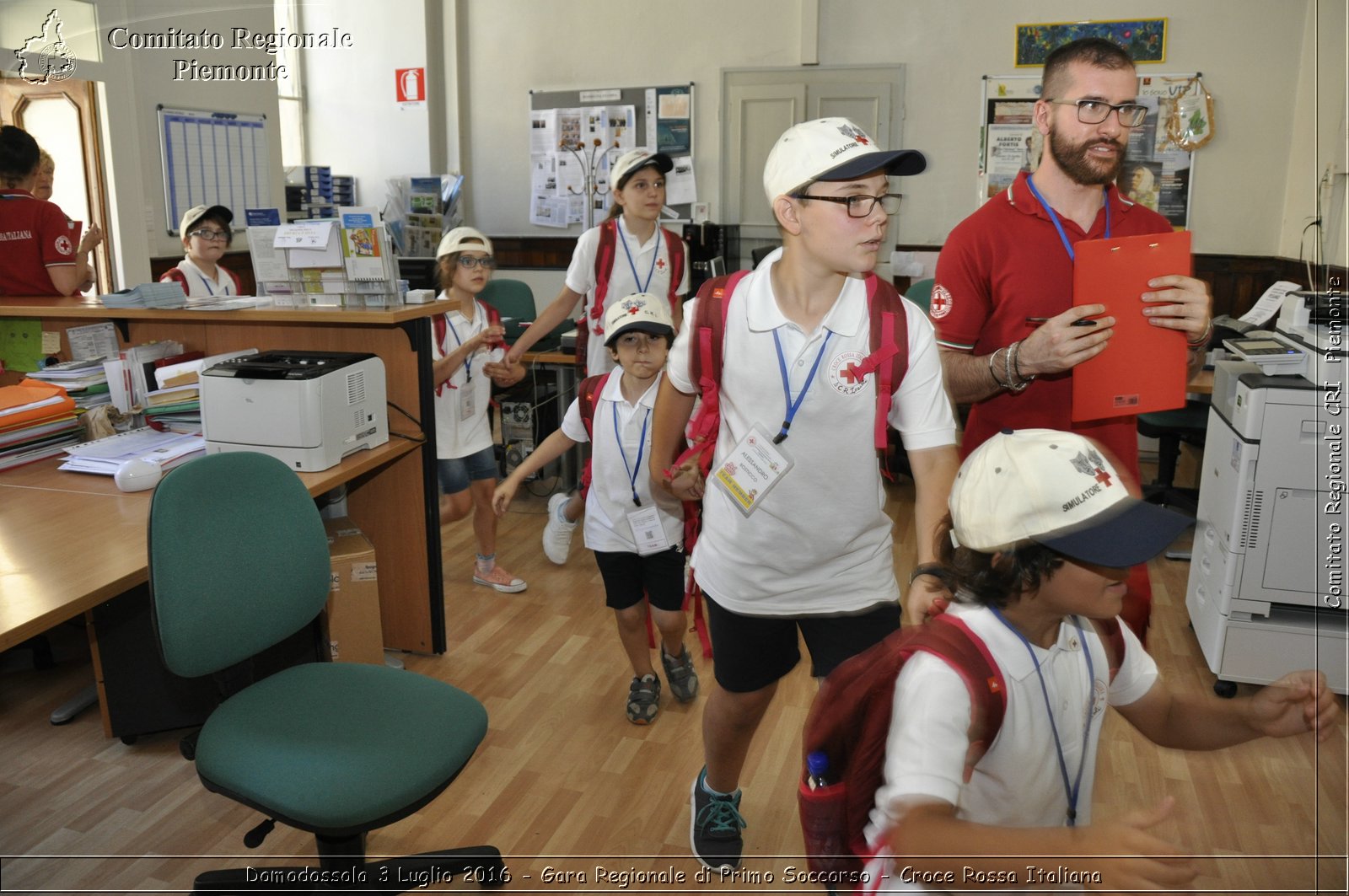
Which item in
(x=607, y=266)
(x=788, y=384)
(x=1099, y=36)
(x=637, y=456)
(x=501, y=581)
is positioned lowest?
(x=501, y=581)

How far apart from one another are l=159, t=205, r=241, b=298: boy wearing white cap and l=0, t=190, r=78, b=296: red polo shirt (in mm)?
758

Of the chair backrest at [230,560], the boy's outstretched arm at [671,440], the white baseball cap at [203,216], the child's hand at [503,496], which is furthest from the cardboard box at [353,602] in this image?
the white baseball cap at [203,216]

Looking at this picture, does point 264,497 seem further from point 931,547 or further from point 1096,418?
point 1096,418

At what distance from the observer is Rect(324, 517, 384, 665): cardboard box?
284 cm

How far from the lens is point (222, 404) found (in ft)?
8.91

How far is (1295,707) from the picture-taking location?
115 centimetres

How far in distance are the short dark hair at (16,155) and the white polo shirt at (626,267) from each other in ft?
6.96

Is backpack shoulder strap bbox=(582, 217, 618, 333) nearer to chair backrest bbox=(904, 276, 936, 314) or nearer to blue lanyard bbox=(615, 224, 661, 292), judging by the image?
blue lanyard bbox=(615, 224, 661, 292)

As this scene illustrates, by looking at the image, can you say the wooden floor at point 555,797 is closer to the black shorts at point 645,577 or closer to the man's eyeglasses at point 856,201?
the black shorts at point 645,577

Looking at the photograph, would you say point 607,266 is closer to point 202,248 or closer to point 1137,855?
point 202,248

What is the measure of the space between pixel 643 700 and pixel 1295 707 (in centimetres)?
198

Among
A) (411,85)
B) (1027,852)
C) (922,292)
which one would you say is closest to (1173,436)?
(922,292)

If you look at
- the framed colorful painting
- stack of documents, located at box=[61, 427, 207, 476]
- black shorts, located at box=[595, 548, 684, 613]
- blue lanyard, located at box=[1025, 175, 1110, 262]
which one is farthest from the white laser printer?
the framed colorful painting

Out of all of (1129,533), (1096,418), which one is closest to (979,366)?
(1096,418)
